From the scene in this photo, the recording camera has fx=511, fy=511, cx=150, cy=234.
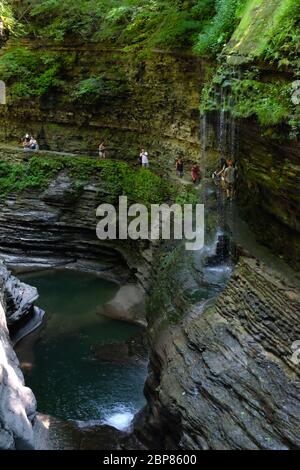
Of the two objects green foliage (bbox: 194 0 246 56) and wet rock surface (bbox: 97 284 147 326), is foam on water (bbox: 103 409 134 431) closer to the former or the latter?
wet rock surface (bbox: 97 284 147 326)

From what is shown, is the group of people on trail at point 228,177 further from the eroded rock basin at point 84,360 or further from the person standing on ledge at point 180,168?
the eroded rock basin at point 84,360

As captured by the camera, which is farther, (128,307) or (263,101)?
(128,307)

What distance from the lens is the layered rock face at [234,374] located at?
9617mm

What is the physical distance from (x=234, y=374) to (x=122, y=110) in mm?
15360

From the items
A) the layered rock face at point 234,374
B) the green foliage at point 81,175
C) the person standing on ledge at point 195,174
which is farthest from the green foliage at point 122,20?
the layered rock face at point 234,374

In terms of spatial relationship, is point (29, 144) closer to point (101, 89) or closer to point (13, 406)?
point (101, 89)

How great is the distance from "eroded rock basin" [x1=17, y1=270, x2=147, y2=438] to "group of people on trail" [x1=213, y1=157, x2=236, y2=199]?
5691 millimetres

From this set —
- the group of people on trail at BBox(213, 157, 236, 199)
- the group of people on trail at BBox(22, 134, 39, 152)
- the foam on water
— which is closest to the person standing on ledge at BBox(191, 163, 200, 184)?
the group of people on trail at BBox(213, 157, 236, 199)

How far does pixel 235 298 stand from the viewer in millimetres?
12172

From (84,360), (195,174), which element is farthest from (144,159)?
(84,360)

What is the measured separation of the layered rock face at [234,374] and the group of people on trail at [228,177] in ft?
12.5

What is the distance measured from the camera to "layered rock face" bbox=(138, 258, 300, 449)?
9.62m

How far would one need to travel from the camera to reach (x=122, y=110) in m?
23.1
